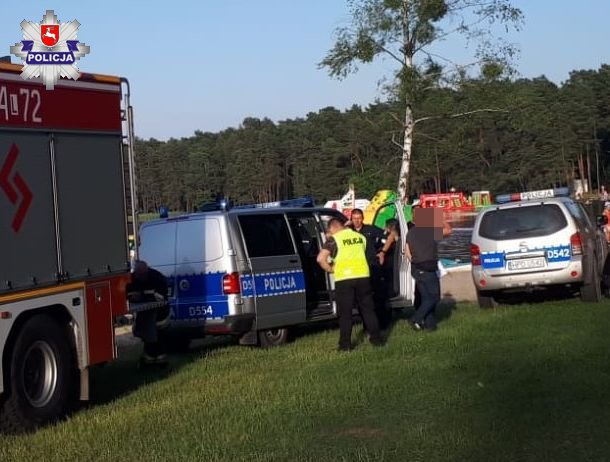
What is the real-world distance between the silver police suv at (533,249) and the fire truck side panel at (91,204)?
24.4 feet

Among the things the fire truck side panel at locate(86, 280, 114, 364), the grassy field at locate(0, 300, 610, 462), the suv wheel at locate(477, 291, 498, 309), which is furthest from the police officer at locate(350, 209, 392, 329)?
the fire truck side panel at locate(86, 280, 114, 364)

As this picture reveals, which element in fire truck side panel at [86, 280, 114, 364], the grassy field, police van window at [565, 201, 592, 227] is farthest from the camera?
police van window at [565, 201, 592, 227]

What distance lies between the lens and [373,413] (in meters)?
7.53

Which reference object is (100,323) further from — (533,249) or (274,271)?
(533,249)

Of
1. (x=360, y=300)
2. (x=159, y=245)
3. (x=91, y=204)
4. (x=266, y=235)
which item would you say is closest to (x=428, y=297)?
(x=360, y=300)

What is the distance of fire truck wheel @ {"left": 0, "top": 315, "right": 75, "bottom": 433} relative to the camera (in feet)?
24.7

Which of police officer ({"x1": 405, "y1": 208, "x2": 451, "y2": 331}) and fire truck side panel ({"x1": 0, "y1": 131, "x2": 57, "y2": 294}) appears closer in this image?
fire truck side panel ({"x1": 0, "y1": 131, "x2": 57, "y2": 294})

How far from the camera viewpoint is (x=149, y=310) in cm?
1017

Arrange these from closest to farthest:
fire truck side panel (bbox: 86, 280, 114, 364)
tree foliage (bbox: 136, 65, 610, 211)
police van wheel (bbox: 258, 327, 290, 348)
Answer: fire truck side panel (bbox: 86, 280, 114, 364) < police van wheel (bbox: 258, 327, 290, 348) < tree foliage (bbox: 136, 65, 610, 211)

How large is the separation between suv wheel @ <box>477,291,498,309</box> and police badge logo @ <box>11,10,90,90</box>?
8.17m

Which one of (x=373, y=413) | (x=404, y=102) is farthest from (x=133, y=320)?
(x=404, y=102)

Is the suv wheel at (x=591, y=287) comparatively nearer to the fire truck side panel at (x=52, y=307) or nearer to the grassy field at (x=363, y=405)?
the grassy field at (x=363, y=405)

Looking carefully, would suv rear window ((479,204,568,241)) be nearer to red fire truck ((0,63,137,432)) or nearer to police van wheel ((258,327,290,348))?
police van wheel ((258,327,290,348))

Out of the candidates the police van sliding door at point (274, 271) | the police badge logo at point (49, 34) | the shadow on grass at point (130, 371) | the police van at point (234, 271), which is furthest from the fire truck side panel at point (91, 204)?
the police van sliding door at point (274, 271)
